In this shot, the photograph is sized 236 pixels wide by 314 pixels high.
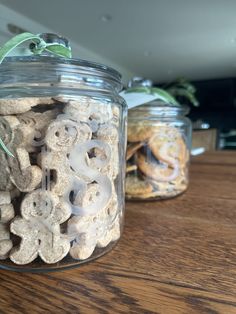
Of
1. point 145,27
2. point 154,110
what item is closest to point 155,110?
point 154,110

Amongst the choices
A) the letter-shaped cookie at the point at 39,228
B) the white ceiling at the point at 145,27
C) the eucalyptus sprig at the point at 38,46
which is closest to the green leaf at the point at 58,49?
the eucalyptus sprig at the point at 38,46

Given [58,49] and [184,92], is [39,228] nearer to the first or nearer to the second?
[58,49]

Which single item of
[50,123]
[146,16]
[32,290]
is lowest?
[32,290]

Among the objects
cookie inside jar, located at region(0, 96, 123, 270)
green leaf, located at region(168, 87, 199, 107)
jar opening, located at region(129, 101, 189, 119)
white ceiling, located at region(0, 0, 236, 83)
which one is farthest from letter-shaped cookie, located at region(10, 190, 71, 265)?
white ceiling, located at region(0, 0, 236, 83)

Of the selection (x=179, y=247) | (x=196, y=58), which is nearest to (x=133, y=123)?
(x=179, y=247)

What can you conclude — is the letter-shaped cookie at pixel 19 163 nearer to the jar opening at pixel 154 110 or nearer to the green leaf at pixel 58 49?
the green leaf at pixel 58 49

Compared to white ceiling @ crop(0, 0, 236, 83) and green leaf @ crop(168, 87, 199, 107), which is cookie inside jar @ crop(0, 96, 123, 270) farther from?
white ceiling @ crop(0, 0, 236, 83)

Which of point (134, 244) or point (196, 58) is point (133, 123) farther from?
point (196, 58)
